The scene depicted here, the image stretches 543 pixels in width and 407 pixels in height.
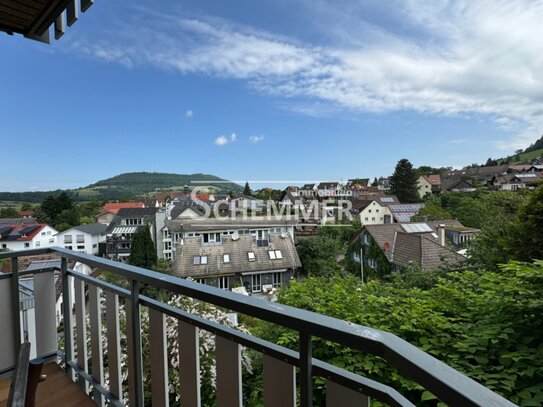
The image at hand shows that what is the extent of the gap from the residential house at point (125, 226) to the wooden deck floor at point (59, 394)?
6.86 m

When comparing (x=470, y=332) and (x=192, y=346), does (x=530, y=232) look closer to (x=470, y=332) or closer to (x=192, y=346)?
(x=470, y=332)

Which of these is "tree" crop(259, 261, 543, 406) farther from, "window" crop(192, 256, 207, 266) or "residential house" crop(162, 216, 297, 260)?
"residential house" crop(162, 216, 297, 260)

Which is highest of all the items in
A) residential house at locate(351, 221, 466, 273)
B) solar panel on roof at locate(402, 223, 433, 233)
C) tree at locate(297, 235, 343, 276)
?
solar panel on roof at locate(402, 223, 433, 233)

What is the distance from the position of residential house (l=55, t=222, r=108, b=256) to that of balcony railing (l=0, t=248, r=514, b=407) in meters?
2.50

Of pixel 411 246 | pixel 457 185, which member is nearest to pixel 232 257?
pixel 411 246

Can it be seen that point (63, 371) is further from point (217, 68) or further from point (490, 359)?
point (217, 68)

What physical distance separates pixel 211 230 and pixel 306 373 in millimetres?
12266

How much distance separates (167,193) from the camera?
1095 cm

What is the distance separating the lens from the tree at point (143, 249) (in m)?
9.67

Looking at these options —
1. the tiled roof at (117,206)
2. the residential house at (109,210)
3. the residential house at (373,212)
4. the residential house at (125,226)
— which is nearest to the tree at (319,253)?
the residential house at (125,226)

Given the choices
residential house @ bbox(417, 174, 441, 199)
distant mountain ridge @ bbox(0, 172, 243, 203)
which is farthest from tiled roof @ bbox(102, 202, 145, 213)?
residential house @ bbox(417, 174, 441, 199)

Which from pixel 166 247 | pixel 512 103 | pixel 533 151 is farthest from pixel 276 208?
pixel 533 151

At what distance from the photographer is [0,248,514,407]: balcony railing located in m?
0.42

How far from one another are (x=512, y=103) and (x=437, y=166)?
1322 centimetres
